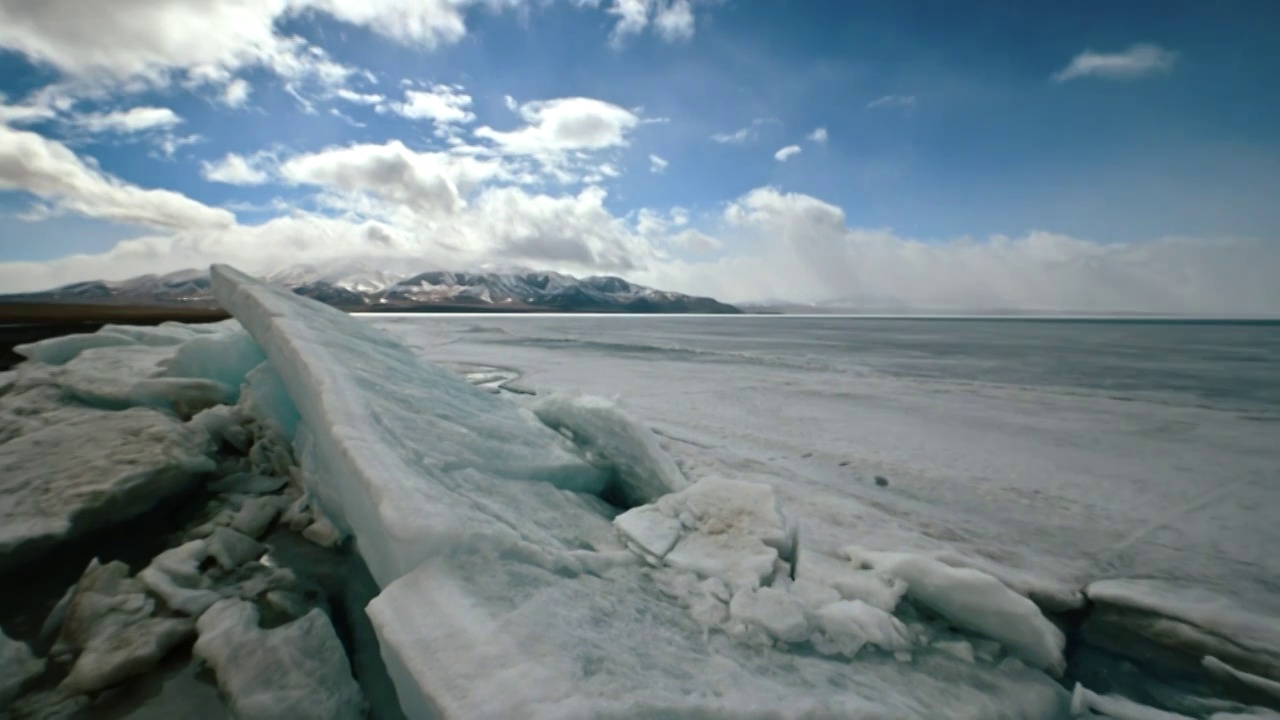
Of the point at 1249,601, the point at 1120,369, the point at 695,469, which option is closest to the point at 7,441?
the point at 695,469

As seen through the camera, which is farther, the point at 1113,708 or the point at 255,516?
the point at 255,516

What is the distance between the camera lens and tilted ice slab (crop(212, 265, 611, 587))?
226 centimetres

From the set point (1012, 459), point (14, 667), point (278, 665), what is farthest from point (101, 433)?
point (1012, 459)

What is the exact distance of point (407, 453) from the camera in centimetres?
286

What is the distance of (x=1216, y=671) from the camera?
8.82 ft

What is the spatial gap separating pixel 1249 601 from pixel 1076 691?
2086 mm

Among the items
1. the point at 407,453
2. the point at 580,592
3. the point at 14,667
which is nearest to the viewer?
the point at 14,667

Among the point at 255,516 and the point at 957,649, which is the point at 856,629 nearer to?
the point at 957,649

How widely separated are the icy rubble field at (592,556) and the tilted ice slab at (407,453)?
0.02 meters

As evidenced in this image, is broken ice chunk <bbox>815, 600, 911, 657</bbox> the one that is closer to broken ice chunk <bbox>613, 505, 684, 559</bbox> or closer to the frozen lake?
broken ice chunk <bbox>613, 505, 684, 559</bbox>

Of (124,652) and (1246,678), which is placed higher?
(124,652)

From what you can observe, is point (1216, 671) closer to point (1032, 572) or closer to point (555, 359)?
point (1032, 572)

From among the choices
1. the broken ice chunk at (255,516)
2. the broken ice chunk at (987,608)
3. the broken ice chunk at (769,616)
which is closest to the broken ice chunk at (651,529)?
the broken ice chunk at (769,616)

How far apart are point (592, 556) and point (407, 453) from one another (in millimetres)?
1205
